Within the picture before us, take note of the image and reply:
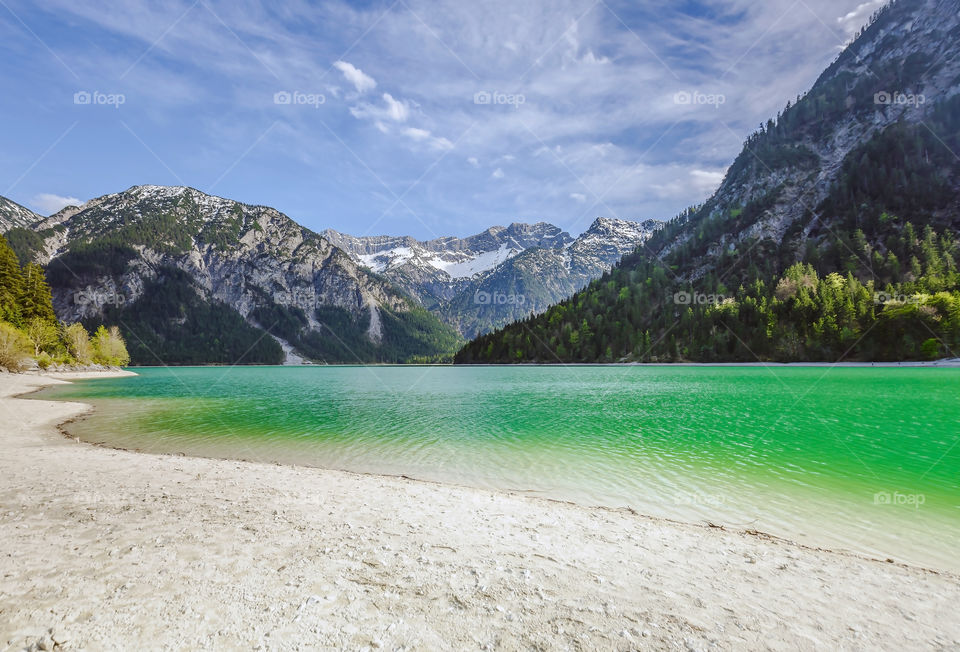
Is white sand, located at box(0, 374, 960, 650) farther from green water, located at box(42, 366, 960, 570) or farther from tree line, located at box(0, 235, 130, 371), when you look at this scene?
tree line, located at box(0, 235, 130, 371)

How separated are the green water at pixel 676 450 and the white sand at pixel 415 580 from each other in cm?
288

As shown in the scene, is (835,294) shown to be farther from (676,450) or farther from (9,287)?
(9,287)

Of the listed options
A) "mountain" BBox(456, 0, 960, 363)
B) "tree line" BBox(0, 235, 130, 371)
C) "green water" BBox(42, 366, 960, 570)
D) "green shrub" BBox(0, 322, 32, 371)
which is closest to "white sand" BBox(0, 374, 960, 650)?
"green water" BBox(42, 366, 960, 570)

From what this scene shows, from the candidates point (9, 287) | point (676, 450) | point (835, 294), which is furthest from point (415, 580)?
point (835, 294)

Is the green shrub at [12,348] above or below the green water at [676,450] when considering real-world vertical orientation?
above

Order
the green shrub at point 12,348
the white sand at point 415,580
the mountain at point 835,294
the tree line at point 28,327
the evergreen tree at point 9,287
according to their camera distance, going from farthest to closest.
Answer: the mountain at point 835,294 < the evergreen tree at point 9,287 < the tree line at point 28,327 < the green shrub at point 12,348 < the white sand at point 415,580

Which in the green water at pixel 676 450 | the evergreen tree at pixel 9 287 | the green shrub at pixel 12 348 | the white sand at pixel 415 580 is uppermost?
the evergreen tree at pixel 9 287

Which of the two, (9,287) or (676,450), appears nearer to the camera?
(676,450)

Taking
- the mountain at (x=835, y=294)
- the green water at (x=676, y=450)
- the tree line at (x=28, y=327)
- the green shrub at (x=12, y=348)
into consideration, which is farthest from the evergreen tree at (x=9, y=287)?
the mountain at (x=835, y=294)

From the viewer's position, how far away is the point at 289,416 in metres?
37.9

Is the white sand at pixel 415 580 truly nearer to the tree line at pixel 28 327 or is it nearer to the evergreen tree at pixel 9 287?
the tree line at pixel 28 327

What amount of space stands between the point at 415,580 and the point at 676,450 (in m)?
18.6

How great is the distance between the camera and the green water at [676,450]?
13188mm

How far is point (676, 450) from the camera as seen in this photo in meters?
22.0
